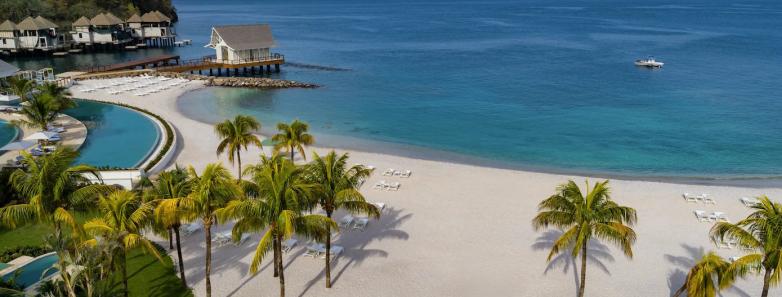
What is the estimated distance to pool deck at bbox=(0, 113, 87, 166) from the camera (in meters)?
33.0

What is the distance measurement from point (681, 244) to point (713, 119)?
32.7 meters

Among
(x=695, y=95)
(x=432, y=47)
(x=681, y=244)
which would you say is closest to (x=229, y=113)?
(x=681, y=244)

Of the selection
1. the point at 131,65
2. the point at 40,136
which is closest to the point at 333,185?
the point at 40,136

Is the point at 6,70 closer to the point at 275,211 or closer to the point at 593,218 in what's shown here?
the point at 275,211

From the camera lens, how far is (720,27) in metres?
136

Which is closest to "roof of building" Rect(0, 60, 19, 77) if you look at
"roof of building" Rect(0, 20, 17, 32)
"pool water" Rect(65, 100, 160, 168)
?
"pool water" Rect(65, 100, 160, 168)

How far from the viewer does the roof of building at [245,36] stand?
72.1 meters

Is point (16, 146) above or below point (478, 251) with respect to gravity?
above

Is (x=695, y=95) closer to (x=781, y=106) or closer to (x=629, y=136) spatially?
(x=781, y=106)

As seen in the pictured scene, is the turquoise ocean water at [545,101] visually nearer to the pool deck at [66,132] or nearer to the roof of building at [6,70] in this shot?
the pool deck at [66,132]

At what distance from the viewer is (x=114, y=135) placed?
127 ft

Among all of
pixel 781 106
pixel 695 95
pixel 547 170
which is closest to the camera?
pixel 547 170

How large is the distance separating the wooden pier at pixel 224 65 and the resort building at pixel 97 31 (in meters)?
31.6

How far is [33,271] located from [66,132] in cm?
2178
